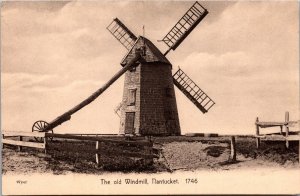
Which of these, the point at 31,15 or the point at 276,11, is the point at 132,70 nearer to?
the point at 31,15

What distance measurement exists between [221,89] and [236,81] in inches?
29.3

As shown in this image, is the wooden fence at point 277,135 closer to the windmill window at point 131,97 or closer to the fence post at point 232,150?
the fence post at point 232,150

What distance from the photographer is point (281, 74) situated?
17500 millimetres

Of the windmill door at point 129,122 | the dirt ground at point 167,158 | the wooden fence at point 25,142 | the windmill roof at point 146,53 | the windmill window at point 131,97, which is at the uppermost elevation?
the windmill roof at point 146,53

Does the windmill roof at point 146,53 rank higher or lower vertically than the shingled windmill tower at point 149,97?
higher

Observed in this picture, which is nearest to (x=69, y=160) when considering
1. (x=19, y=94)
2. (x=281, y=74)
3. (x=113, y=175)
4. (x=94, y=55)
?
(x=113, y=175)

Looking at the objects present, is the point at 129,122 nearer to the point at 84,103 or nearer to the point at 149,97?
the point at 149,97

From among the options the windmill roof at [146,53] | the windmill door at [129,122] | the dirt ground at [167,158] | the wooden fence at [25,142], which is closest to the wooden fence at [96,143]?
the wooden fence at [25,142]

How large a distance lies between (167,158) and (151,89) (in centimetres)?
386

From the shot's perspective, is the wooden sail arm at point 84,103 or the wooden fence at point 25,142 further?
the wooden sail arm at point 84,103

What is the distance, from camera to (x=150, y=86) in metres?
19.5

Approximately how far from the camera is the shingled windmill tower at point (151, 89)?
19.2 metres

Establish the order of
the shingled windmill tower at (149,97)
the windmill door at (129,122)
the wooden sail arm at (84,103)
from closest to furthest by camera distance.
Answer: the wooden sail arm at (84,103), the shingled windmill tower at (149,97), the windmill door at (129,122)

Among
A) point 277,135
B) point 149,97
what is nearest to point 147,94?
point 149,97
